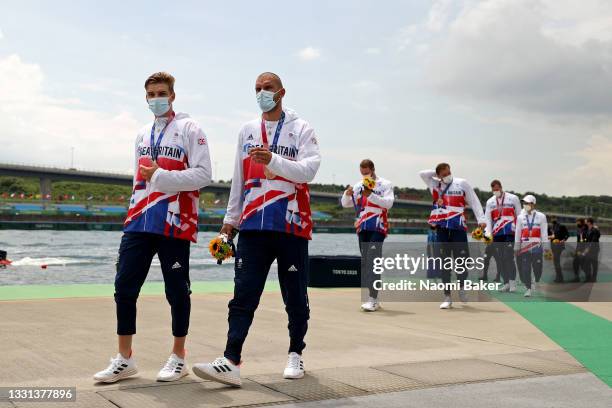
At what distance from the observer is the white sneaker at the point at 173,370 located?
518cm

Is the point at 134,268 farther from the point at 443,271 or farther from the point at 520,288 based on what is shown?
the point at 520,288

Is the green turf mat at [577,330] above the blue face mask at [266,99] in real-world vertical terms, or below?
below

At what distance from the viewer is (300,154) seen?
5516mm

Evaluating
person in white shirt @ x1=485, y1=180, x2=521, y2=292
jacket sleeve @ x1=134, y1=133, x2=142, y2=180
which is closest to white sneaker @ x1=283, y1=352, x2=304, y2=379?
jacket sleeve @ x1=134, y1=133, x2=142, y2=180

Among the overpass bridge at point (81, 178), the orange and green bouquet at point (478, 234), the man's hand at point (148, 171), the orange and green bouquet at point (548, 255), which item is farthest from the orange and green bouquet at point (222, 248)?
the overpass bridge at point (81, 178)

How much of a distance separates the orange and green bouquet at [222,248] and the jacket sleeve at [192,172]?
51 centimetres

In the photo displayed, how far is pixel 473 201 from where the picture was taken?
11.4m

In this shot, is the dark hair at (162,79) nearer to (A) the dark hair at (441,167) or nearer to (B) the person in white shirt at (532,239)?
(A) the dark hair at (441,167)

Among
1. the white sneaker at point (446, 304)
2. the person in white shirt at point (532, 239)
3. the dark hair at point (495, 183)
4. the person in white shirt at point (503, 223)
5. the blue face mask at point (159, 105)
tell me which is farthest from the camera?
the dark hair at point (495, 183)

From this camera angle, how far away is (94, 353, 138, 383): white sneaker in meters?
5.03

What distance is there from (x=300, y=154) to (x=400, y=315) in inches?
193

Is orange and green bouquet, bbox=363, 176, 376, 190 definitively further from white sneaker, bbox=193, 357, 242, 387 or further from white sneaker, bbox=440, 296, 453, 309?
white sneaker, bbox=193, 357, 242, 387

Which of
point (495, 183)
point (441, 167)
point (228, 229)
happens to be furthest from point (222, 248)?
point (495, 183)

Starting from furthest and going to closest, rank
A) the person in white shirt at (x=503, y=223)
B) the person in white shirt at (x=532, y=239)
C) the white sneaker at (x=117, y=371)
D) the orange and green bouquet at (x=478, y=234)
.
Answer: the person in white shirt at (x=503, y=223) < the person in white shirt at (x=532, y=239) < the orange and green bouquet at (x=478, y=234) < the white sneaker at (x=117, y=371)
